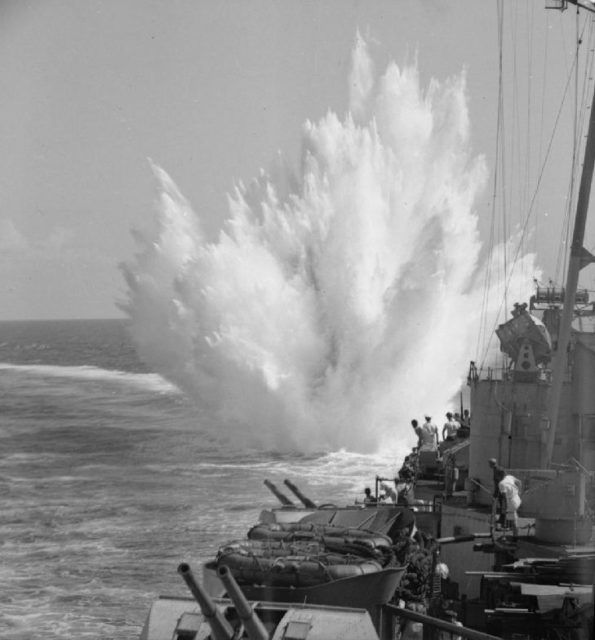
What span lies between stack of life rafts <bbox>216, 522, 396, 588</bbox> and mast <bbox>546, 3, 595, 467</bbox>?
689 centimetres

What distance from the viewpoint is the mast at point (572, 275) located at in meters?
20.8

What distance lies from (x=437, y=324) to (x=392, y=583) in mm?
47147

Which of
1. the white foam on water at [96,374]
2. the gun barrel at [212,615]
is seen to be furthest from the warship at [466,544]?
the white foam on water at [96,374]

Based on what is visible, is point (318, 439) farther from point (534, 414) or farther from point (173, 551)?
point (534, 414)

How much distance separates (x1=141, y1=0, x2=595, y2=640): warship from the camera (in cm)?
1204

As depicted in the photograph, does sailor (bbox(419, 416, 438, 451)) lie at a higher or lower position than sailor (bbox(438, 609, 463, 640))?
higher

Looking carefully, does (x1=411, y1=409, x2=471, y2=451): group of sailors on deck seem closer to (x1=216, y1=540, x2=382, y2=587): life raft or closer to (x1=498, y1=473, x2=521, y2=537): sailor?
(x1=498, y1=473, x2=521, y2=537): sailor

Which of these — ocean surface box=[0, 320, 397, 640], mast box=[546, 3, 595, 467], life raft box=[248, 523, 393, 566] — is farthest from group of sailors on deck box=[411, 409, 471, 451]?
life raft box=[248, 523, 393, 566]

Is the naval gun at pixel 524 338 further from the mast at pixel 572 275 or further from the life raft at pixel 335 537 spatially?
the life raft at pixel 335 537

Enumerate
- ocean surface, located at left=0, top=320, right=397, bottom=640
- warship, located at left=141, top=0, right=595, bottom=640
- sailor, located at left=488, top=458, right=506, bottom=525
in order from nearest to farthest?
warship, located at left=141, top=0, right=595, bottom=640, sailor, located at left=488, top=458, right=506, bottom=525, ocean surface, located at left=0, top=320, right=397, bottom=640

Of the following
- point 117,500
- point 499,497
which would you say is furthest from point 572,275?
point 117,500

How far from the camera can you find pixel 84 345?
163125mm

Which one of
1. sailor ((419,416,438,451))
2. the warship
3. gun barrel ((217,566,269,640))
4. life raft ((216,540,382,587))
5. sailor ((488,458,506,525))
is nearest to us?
gun barrel ((217,566,269,640))

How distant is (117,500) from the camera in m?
35.5
